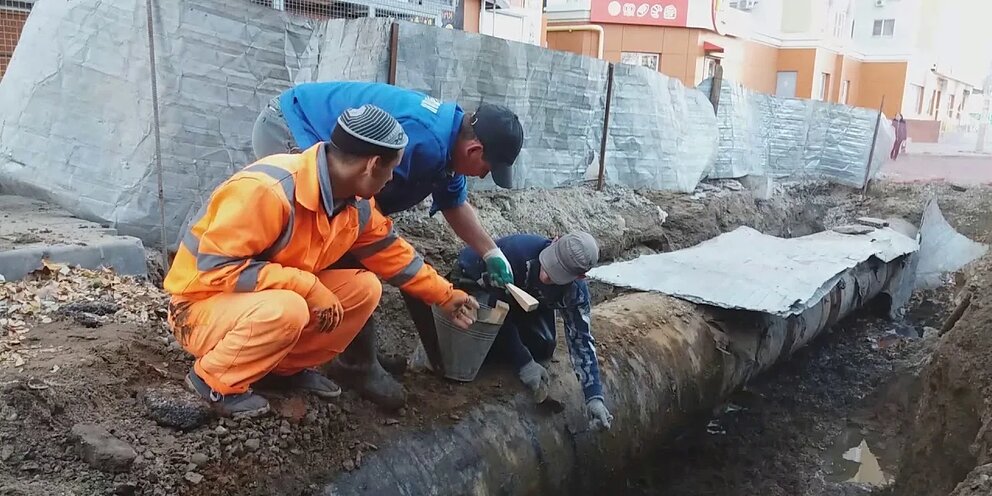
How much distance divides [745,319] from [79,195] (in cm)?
432

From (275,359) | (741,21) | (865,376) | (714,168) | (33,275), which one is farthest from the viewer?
(741,21)

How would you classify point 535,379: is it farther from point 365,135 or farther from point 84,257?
point 84,257

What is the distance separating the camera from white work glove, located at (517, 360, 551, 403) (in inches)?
119

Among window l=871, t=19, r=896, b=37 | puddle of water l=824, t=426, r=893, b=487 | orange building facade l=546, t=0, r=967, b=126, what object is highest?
window l=871, t=19, r=896, b=37

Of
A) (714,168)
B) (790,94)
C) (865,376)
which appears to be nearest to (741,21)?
(790,94)

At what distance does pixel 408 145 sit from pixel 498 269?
68 centimetres

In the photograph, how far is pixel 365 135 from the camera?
6.82 feet

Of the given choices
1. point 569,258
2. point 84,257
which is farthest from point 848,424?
point 84,257

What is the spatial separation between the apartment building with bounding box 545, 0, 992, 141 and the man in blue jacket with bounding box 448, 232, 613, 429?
1457cm

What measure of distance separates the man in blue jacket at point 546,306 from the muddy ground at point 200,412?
131 mm

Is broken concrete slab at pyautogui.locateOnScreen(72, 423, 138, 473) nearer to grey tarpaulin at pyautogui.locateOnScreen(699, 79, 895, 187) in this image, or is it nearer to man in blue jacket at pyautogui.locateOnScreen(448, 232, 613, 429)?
man in blue jacket at pyautogui.locateOnScreen(448, 232, 613, 429)

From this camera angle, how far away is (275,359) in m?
2.11

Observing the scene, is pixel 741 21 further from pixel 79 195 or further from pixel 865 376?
pixel 79 195

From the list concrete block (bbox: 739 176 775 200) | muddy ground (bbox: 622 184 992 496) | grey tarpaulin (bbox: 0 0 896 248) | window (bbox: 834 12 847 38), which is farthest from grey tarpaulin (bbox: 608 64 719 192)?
window (bbox: 834 12 847 38)
